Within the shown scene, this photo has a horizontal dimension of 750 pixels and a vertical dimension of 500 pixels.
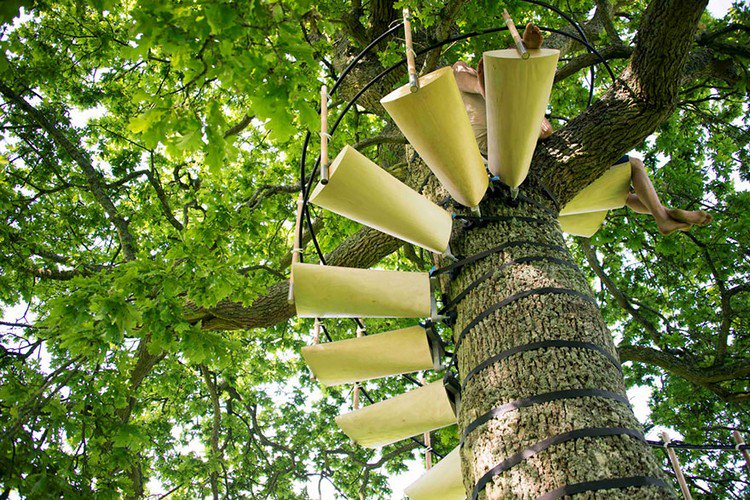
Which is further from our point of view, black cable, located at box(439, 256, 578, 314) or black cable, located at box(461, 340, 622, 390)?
black cable, located at box(439, 256, 578, 314)

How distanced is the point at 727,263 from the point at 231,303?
5.35 m

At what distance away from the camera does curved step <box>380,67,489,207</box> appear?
2.26 m

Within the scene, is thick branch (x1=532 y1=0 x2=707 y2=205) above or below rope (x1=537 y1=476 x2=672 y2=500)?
above

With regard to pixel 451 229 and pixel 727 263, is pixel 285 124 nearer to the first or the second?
pixel 451 229

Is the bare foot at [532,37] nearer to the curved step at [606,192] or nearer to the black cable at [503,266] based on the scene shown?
the black cable at [503,266]

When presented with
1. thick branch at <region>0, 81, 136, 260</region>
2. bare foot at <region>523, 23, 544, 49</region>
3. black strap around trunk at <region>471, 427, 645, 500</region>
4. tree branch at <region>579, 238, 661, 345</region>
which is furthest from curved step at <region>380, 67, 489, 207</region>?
thick branch at <region>0, 81, 136, 260</region>

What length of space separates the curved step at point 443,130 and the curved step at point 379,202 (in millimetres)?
168

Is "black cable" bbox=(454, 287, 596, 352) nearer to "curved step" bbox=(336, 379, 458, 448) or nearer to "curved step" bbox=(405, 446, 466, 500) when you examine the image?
"curved step" bbox=(336, 379, 458, 448)

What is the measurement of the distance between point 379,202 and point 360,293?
47 cm

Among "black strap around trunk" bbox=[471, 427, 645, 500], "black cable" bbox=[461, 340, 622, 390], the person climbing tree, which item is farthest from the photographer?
the person climbing tree

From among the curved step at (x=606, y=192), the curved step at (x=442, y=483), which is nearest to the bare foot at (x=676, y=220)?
the curved step at (x=606, y=192)

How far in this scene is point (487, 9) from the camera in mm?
4238

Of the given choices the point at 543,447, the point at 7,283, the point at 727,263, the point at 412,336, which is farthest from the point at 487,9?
the point at 7,283

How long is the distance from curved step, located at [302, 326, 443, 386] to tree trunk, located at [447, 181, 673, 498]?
33cm
